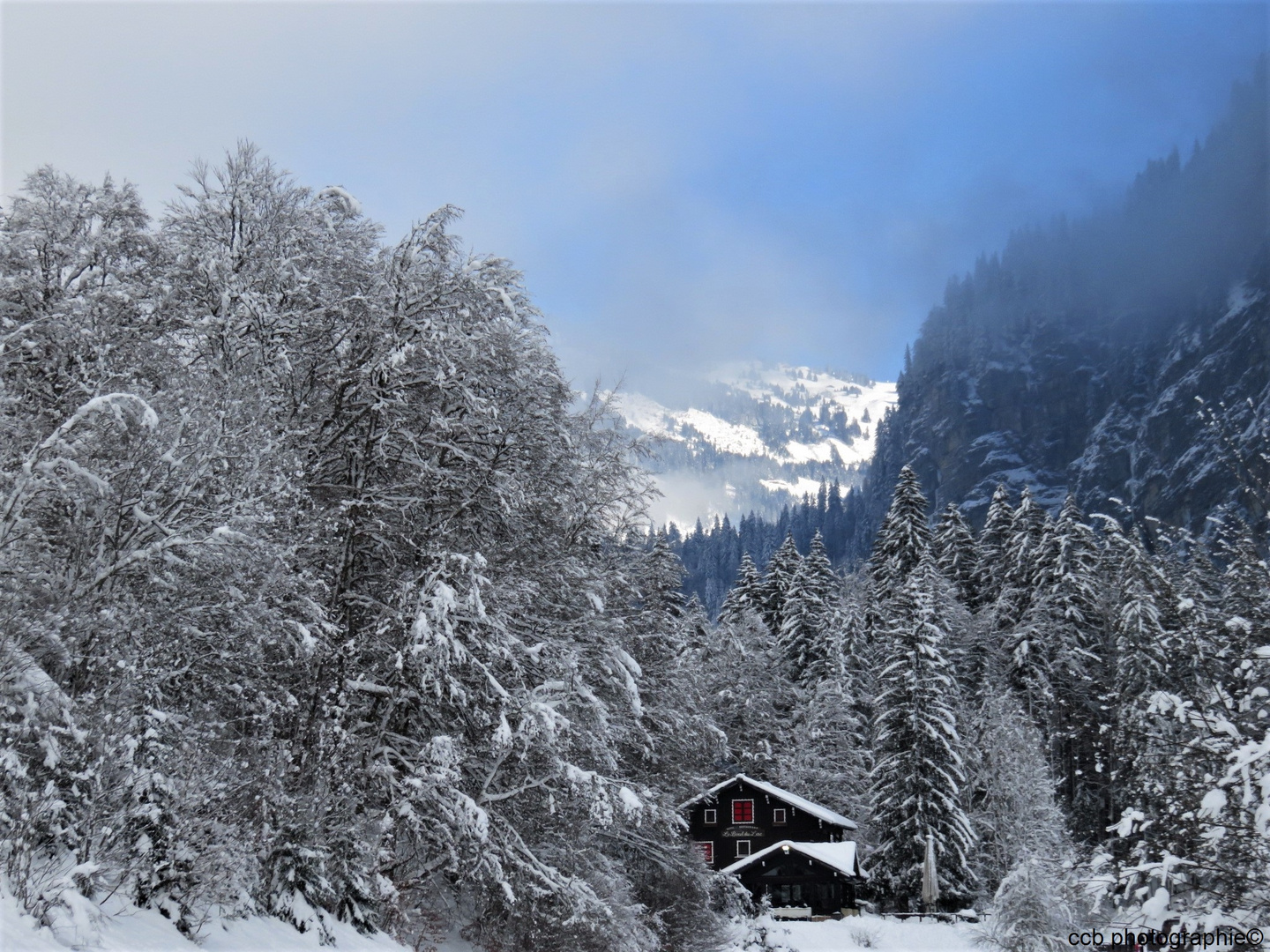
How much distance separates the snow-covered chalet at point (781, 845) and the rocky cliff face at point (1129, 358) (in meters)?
107

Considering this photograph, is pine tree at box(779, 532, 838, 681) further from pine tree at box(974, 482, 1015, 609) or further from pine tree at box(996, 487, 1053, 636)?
pine tree at box(996, 487, 1053, 636)

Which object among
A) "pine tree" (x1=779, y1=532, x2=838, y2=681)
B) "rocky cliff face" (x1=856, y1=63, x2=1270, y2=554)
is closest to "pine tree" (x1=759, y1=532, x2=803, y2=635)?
"pine tree" (x1=779, y1=532, x2=838, y2=681)

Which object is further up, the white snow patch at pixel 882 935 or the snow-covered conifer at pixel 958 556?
the snow-covered conifer at pixel 958 556

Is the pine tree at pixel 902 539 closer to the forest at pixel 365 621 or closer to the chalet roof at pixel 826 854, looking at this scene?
the chalet roof at pixel 826 854

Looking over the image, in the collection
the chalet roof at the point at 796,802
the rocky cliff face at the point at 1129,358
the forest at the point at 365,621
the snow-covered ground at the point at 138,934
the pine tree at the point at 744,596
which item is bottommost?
the chalet roof at the point at 796,802

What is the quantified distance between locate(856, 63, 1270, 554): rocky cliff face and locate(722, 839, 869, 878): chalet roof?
10727 centimetres

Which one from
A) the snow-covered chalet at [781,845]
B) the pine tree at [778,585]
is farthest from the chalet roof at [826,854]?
the pine tree at [778,585]

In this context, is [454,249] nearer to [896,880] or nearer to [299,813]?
[299,813]

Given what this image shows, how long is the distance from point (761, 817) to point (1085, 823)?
→ 16.8m

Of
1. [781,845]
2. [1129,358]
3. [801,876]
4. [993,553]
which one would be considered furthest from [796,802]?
[1129,358]

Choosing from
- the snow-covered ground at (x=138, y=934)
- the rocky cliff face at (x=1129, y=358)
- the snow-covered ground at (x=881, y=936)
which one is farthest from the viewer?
the rocky cliff face at (x=1129, y=358)

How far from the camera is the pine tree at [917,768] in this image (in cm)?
3728

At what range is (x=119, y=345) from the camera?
13.4 m

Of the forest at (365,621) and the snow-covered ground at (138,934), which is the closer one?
the snow-covered ground at (138,934)
